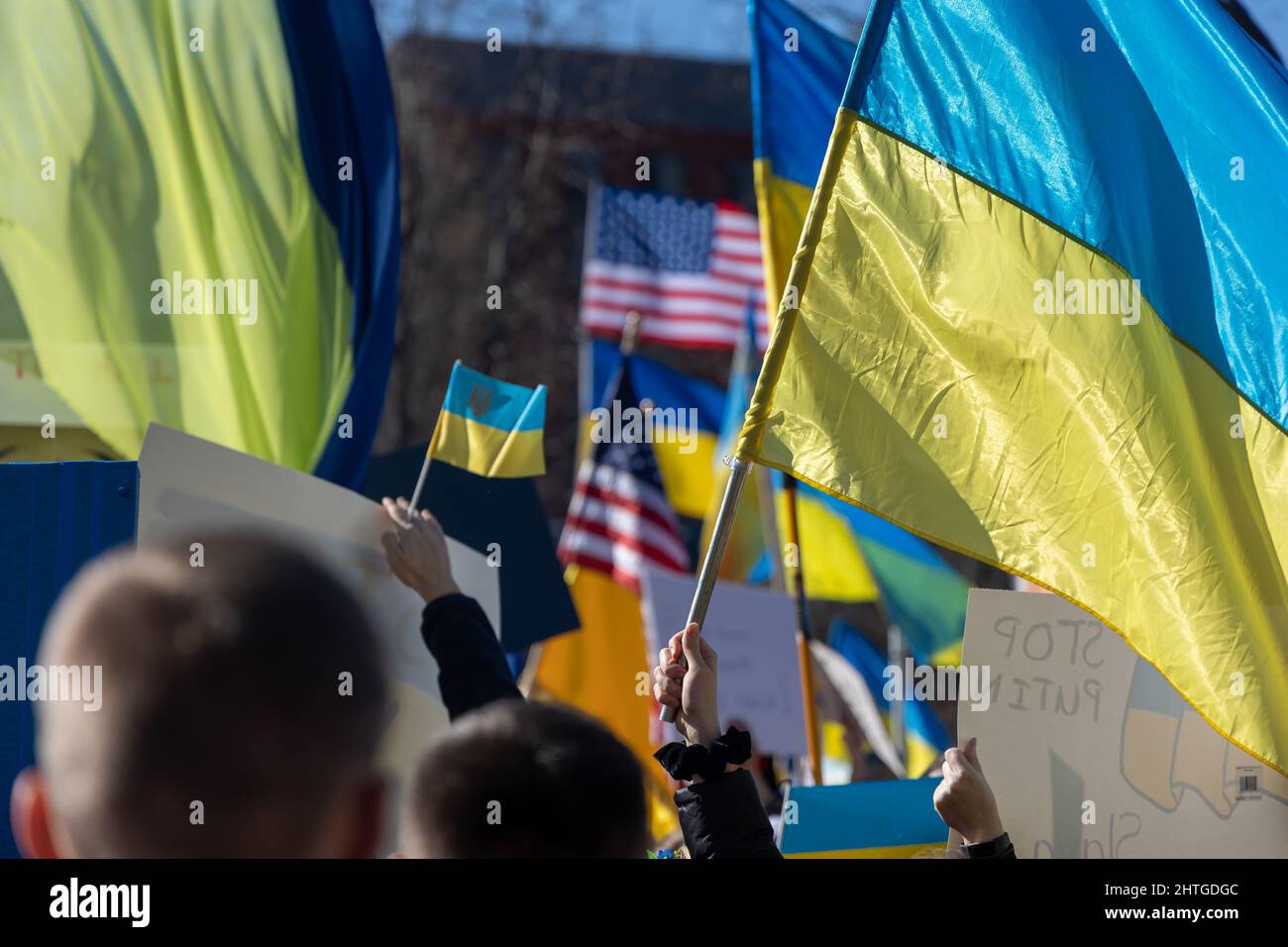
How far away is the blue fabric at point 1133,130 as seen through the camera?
3.25m

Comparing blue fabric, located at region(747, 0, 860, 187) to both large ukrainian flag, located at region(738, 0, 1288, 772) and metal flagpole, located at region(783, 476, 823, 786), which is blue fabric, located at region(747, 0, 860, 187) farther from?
large ukrainian flag, located at region(738, 0, 1288, 772)

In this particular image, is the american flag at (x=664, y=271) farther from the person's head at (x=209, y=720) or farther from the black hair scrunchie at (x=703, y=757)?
the person's head at (x=209, y=720)

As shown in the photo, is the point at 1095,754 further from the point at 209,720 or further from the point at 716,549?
the point at 209,720

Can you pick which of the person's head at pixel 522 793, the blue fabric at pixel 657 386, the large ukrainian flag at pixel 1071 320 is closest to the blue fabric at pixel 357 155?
the large ukrainian flag at pixel 1071 320

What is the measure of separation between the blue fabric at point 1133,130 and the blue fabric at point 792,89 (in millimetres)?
1407

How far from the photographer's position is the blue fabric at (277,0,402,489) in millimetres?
3963

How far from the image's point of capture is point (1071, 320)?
3266mm

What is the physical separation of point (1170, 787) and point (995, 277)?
131 centimetres

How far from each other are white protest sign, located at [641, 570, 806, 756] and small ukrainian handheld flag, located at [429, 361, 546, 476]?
76.6 inches

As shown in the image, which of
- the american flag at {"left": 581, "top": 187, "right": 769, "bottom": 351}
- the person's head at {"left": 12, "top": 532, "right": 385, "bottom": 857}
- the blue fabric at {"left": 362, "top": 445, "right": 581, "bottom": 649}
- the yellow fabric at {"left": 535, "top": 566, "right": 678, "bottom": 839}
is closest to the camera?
the person's head at {"left": 12, "top": 532, "right": 385, "bottom": 857}

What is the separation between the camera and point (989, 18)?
11.3ft

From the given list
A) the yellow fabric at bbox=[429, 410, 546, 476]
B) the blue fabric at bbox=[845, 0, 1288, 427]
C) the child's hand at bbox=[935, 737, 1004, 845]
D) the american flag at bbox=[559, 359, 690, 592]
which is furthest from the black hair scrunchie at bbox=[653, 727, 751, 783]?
the american flag at bbox=[559, 359, 690, 592]
